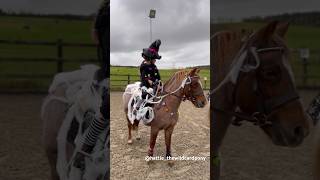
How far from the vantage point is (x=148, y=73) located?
1.94 meters

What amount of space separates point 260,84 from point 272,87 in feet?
0.16

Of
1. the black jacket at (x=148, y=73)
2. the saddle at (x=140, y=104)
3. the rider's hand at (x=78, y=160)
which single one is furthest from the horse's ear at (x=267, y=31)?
the rider's hand at (x=78, y=160)

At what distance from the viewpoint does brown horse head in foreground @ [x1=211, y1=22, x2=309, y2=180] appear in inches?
57.5

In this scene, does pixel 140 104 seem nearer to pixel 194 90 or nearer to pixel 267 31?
pixel 194 90

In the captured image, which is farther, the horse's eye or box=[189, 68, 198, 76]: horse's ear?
box=[189, 68, 198, 76]: horse's ear

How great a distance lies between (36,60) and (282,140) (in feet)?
3.98

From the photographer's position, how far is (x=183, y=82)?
210cm

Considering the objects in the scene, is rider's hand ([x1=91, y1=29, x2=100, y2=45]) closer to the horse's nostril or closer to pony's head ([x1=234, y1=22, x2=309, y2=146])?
pony's head ([x1=234, y1=22, x2=309, y2=146])

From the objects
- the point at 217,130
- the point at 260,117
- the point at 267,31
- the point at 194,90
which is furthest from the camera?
the point at 194,90

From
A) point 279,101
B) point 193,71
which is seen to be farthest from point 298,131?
point 193,71

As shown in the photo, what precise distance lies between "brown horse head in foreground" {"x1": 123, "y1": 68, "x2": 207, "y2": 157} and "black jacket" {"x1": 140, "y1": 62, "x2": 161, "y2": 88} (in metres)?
0.11

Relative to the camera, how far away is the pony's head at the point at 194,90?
1.95 meters

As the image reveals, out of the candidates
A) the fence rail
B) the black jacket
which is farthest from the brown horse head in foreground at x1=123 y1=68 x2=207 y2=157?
the fence rail

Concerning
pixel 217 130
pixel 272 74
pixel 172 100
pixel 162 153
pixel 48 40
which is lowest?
pixel 162 153
